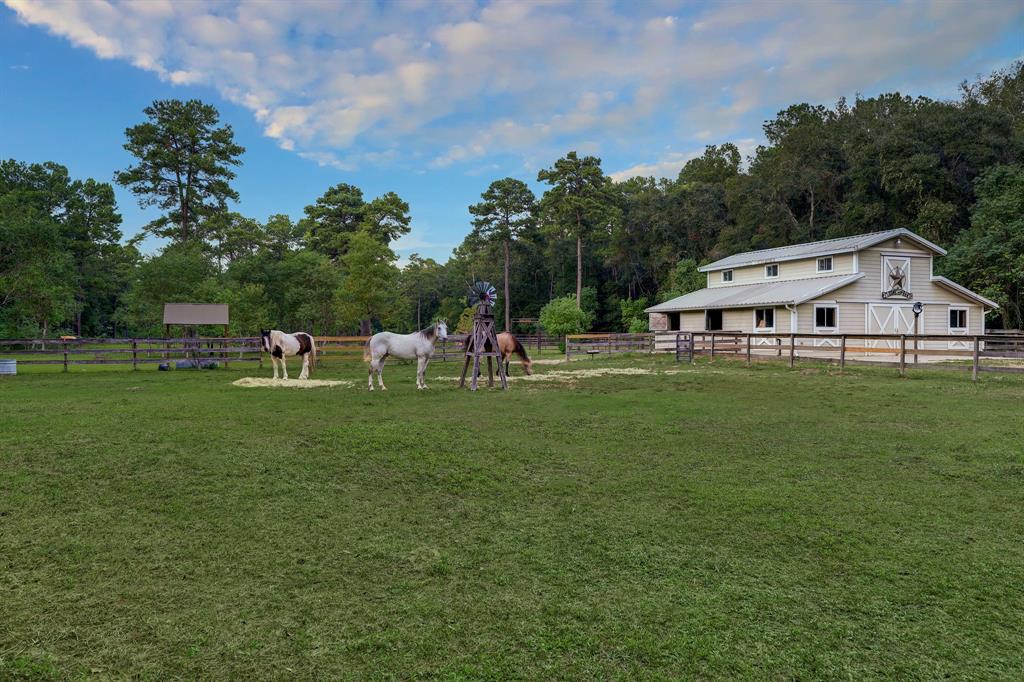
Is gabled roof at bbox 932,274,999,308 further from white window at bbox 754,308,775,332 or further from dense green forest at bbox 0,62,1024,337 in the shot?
white window at bbox 754,308,775,332

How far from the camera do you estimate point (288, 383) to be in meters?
13.6

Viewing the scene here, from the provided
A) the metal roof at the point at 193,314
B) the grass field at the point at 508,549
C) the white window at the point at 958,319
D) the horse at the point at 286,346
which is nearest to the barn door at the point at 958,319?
the white window at the point at 958,319

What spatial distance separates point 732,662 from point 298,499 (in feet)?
12.2

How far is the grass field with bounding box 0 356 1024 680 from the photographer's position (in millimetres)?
2752

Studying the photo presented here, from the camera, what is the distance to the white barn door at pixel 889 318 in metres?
25.1

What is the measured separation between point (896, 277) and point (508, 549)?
28.6m

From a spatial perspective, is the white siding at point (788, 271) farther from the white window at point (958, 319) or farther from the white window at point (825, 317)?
the white window at point (958, 319)

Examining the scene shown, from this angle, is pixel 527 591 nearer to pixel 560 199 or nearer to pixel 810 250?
pixel 810 250

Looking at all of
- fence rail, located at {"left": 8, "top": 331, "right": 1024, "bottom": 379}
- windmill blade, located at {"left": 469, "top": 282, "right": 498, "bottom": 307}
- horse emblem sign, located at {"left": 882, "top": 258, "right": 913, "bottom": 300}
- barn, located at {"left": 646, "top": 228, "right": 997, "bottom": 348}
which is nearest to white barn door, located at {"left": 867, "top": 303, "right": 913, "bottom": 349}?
barn, located at {"left": 646, "top": 228, "right": 997, "bottom": 348}

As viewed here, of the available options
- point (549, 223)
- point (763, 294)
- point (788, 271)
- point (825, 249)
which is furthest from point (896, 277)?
point (549, 223)

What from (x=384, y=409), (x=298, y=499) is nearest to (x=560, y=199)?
(x=384, y=409)

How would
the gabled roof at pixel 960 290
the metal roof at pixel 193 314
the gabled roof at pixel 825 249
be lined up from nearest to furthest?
the metal roof at pixel 193 314, the gabled roof at pixel 960 290, the gabled roof at pixel 825 249

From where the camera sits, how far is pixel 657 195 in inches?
2112

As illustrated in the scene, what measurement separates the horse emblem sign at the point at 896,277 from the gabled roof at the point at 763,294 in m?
1.53
